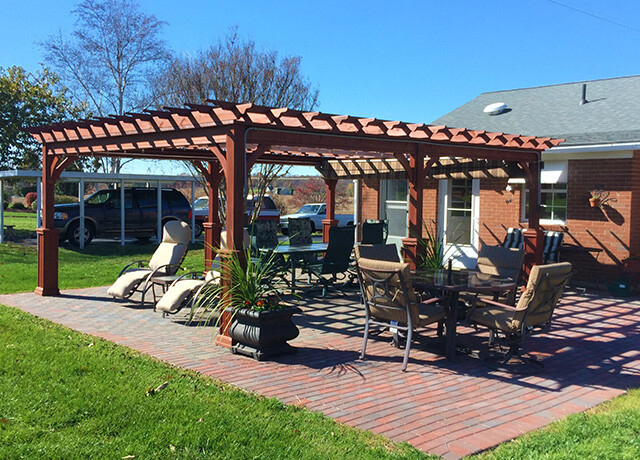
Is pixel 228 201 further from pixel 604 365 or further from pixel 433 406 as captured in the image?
pixel 604 365

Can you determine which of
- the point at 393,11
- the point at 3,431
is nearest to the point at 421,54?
the point at 393,11

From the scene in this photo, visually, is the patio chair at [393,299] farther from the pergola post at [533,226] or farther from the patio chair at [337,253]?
the pergola post at [533,226]

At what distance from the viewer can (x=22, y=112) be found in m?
22.9

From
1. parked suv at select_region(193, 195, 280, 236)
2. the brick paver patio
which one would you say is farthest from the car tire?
the brick paver patio

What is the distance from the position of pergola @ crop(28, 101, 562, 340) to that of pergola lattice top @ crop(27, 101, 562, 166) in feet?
0.04

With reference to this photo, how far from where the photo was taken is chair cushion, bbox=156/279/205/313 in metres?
7.91

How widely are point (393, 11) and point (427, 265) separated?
26.4 ft

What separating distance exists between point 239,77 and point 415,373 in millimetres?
13911

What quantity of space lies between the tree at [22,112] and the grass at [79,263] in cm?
653

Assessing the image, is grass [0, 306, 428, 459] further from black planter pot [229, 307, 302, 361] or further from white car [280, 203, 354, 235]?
white car [280, 203, 354, 235]

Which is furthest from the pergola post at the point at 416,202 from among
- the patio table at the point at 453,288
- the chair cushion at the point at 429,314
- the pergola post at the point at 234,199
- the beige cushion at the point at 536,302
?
the pergola post at the point at 234,199

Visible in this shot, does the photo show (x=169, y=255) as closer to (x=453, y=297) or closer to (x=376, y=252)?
(x=376, y=252)

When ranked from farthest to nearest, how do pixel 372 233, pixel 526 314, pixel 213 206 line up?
pixel 213 206 → pixel 372 233 → pixel 526 314

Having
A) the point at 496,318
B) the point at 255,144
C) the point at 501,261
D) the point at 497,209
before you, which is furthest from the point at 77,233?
the point at 496,318
